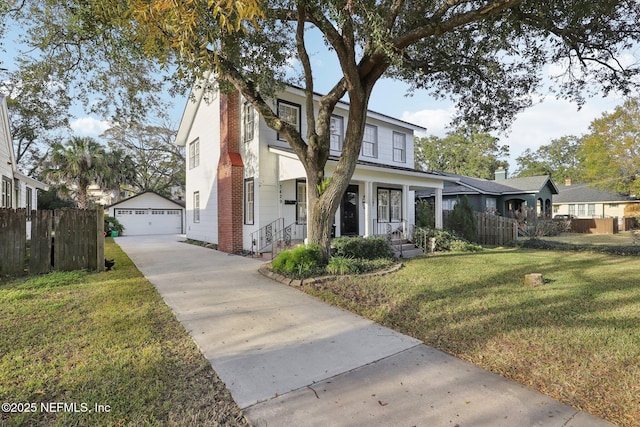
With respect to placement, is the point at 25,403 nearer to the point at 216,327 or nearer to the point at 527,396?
the point at 216,327

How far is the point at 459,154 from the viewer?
4091 centimetres

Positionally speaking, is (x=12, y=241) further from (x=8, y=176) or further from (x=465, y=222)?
(x=465, y=222)

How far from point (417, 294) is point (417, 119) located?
14082 mm

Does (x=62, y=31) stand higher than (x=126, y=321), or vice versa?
(x=62, y=31)

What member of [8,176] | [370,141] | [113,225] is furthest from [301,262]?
[113,225]

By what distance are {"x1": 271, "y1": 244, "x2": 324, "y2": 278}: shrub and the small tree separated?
916cm

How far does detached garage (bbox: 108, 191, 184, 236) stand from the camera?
24.2m

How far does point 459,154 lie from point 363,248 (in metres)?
36.9

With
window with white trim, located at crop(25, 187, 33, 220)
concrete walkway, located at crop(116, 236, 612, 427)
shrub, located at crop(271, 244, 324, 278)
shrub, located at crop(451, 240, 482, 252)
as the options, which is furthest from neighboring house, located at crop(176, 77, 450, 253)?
window with white trim, located at crop(25, 187, 33, 220)

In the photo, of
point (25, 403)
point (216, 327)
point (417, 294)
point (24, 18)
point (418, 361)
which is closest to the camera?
point (25, 403)

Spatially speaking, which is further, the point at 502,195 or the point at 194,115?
the point at 502,195

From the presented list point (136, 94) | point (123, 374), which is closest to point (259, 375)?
point (123, 374)

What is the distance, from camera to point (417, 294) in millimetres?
5801

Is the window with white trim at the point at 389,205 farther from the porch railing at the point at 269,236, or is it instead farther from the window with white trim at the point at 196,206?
the window with white trim at the point at 196,206
